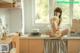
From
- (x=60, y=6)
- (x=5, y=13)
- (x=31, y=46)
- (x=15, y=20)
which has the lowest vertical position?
(x=31, y=46)

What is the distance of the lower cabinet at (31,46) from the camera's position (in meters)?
3.50

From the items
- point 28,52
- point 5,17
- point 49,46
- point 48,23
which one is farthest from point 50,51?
point 5,17

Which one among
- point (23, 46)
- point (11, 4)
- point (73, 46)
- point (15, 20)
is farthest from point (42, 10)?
point (73, 46)

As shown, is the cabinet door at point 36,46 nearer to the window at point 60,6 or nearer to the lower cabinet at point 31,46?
the lower cabinet at point 31,46

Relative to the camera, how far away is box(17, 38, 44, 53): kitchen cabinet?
3498 mm

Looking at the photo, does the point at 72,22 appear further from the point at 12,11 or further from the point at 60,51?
the point at 12,11

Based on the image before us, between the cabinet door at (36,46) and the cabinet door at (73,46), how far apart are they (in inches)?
18.2

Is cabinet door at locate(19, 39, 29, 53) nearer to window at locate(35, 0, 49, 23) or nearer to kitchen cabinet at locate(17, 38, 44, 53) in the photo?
kitchen cabinet at locate(17, 38, 44, 53)

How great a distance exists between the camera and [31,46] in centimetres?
353

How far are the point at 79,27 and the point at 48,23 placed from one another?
60 cm

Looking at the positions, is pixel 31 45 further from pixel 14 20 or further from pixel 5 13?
pixel 5 13

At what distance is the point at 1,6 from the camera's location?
11.2 ft

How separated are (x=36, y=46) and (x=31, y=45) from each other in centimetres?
9

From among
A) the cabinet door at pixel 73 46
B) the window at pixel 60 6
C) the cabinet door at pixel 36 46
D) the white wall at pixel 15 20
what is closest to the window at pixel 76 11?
the window at pixel 60 6
